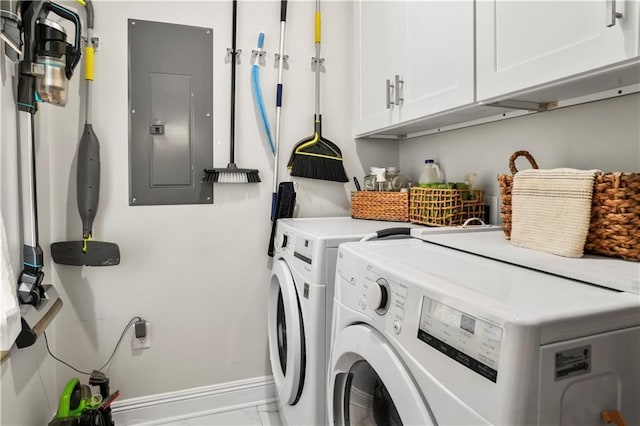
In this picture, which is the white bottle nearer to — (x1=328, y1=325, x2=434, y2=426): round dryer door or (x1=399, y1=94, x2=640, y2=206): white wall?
(x1=399, y1=94, x2=640, y2=206): white wall

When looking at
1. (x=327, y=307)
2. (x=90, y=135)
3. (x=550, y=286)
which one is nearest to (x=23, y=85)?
(x=90, y=135)

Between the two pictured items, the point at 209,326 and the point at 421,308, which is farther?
the point at 209,326

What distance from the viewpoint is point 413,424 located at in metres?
0.64

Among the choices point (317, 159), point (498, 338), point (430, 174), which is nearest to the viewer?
point (498, 338)

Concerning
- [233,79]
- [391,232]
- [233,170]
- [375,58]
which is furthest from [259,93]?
[391,232]

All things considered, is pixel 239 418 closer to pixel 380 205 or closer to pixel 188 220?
pixel 188 220

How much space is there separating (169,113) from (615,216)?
1.72 metres

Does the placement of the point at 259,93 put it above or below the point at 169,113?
above

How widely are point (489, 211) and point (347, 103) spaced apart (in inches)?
38.1

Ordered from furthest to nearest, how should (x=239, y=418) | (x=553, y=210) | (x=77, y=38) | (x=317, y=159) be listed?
(x=317, y=159) → (x=239, y=418) → (x=77, y=38) → (x=553, y=210)

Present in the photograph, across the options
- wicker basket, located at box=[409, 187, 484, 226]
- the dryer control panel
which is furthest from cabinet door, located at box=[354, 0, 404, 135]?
the dryer control panel

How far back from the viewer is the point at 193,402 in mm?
1841

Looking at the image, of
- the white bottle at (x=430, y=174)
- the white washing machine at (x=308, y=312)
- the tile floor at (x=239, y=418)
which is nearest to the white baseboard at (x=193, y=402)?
the tile floor at (x=239, y=418)

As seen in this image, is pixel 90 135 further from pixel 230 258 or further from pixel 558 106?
pixel 558 106
